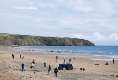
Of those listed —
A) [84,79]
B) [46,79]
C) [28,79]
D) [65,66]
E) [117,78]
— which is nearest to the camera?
[28,79]

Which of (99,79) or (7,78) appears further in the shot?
(99,79)

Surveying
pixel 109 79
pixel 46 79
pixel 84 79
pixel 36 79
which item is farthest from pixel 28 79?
pixel 109 79

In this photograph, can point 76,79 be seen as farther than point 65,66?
No

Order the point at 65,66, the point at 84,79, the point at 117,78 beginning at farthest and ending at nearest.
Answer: the point at 65,66
the point at 117,78
the point at 84,79

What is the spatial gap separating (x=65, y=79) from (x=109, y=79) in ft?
19.1

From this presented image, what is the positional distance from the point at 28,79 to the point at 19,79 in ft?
4.56

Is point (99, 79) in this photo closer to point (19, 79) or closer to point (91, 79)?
point (91, 79)

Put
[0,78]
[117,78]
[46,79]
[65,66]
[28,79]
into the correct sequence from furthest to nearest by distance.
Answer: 1. [65,66]
2. [117,78]
3. [46,79]
4. [28,79]
5. [0,78]

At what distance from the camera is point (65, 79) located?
30.5m

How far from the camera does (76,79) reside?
1215 inches

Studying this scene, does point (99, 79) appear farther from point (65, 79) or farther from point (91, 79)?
point (65, 79)

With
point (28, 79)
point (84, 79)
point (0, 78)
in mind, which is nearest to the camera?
point (0, 78)

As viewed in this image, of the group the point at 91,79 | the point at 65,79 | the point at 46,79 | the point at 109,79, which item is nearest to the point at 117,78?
→ the point at 109,79

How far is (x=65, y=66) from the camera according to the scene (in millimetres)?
42906
